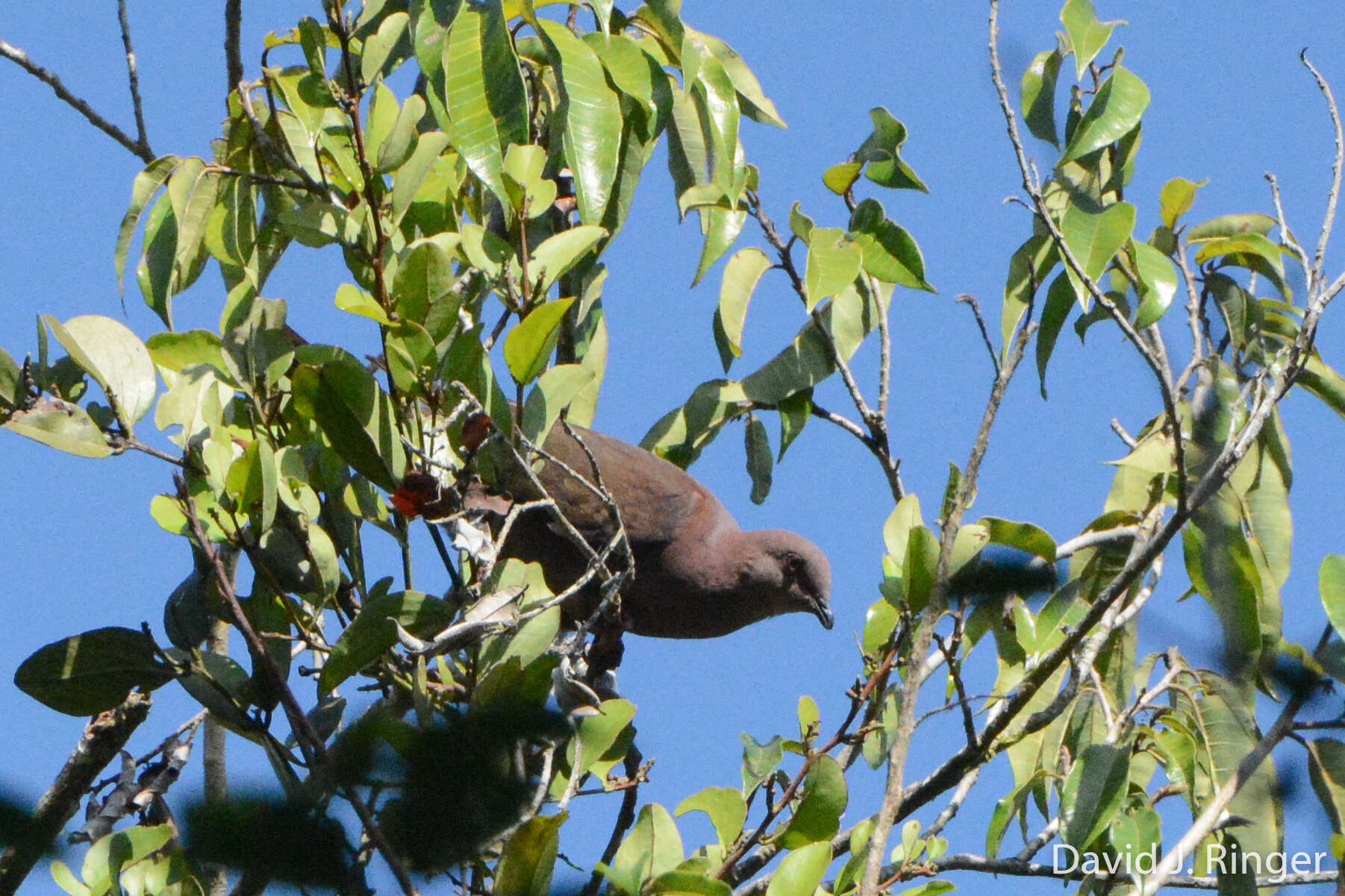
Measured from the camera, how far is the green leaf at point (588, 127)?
2.90m

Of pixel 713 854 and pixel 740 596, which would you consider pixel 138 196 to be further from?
pixel 740 596

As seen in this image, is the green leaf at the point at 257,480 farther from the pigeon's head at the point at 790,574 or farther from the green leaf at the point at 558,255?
the pigeon's head at the point at 790,574

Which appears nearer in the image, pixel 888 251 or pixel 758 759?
pixel 758 759

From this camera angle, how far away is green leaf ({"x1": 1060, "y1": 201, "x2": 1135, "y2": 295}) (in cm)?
297

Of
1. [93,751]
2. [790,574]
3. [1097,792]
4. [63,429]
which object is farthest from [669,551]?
[63,429]

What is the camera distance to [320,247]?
10.2 ft

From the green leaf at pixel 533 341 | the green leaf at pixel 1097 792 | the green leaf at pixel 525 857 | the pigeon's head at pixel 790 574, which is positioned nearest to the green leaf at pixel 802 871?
the green leaf at pixel 525 857

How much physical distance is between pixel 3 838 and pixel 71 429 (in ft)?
2.47

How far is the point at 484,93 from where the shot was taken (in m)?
2.97

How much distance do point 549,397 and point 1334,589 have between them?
1554mm

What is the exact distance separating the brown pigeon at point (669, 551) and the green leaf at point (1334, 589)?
2.00 metres

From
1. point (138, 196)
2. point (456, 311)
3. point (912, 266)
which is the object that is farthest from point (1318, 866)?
point (138, 196)

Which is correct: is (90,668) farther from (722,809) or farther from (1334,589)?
(1334,589)

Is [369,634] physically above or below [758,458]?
below
